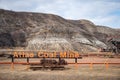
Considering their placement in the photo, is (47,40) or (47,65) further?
(47,40)

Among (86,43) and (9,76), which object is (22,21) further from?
(9,76)

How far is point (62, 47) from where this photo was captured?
81.6 m

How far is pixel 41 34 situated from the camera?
297 feet

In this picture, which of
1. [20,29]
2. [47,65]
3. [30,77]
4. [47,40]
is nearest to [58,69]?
[47,65]

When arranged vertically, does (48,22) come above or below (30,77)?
above

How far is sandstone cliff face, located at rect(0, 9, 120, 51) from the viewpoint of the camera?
279 ft

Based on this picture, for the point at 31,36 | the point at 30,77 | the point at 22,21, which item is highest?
the point at 22,21

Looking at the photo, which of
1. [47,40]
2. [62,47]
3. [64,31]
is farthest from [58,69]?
[64,31]

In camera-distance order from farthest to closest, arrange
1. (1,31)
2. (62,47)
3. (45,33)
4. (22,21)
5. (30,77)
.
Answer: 1. (22,21)
2. (1,31)
3. (45,33)
4. (62,47)
5. (30,77)

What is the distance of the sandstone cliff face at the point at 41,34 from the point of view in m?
85.0

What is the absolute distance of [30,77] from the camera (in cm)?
2092

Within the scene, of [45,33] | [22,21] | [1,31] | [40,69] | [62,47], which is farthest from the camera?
[22,21]

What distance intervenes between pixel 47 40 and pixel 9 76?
215 feet

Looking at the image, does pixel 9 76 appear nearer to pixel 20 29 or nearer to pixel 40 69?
pixel 40 69
